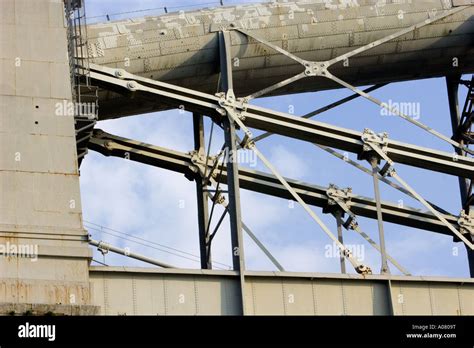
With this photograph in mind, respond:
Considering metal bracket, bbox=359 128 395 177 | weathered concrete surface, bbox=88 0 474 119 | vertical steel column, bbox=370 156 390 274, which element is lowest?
vertical steel column, bbox=370 156 390 274

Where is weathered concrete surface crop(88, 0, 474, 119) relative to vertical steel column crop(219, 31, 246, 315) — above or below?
above

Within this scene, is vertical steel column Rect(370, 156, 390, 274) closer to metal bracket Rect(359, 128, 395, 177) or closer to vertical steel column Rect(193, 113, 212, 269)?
metal bracket Rect(359, 128, 395, 177)

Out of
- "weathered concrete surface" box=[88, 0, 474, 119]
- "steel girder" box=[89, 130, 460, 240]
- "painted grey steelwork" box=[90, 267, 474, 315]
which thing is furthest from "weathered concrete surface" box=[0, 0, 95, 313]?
"steel girder" box=[89, 130, 460, 240]

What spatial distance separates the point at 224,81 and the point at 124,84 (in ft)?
10.7

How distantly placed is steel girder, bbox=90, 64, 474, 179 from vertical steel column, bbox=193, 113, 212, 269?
4.67 metres

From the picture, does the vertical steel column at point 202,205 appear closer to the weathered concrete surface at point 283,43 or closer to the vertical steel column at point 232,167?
the weathered concrete surface at point 283,43

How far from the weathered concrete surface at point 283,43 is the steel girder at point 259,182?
1.24m

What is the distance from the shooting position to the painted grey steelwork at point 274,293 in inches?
1422

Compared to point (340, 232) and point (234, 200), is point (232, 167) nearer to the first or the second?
point (234, 200)

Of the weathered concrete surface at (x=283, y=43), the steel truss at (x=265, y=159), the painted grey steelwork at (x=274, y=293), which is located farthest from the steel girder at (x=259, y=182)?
the painted grey steelwork at (x=274, y=293)

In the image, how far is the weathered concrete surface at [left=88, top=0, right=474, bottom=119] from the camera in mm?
43500

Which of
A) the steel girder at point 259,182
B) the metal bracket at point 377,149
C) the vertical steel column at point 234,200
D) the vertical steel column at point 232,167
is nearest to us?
the vertical steel column at point 232,167

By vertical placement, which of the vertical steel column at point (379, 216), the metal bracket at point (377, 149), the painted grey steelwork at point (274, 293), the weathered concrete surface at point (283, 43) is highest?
the weathered concrete surface at point (283, 43)

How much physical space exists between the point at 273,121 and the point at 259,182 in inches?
186
